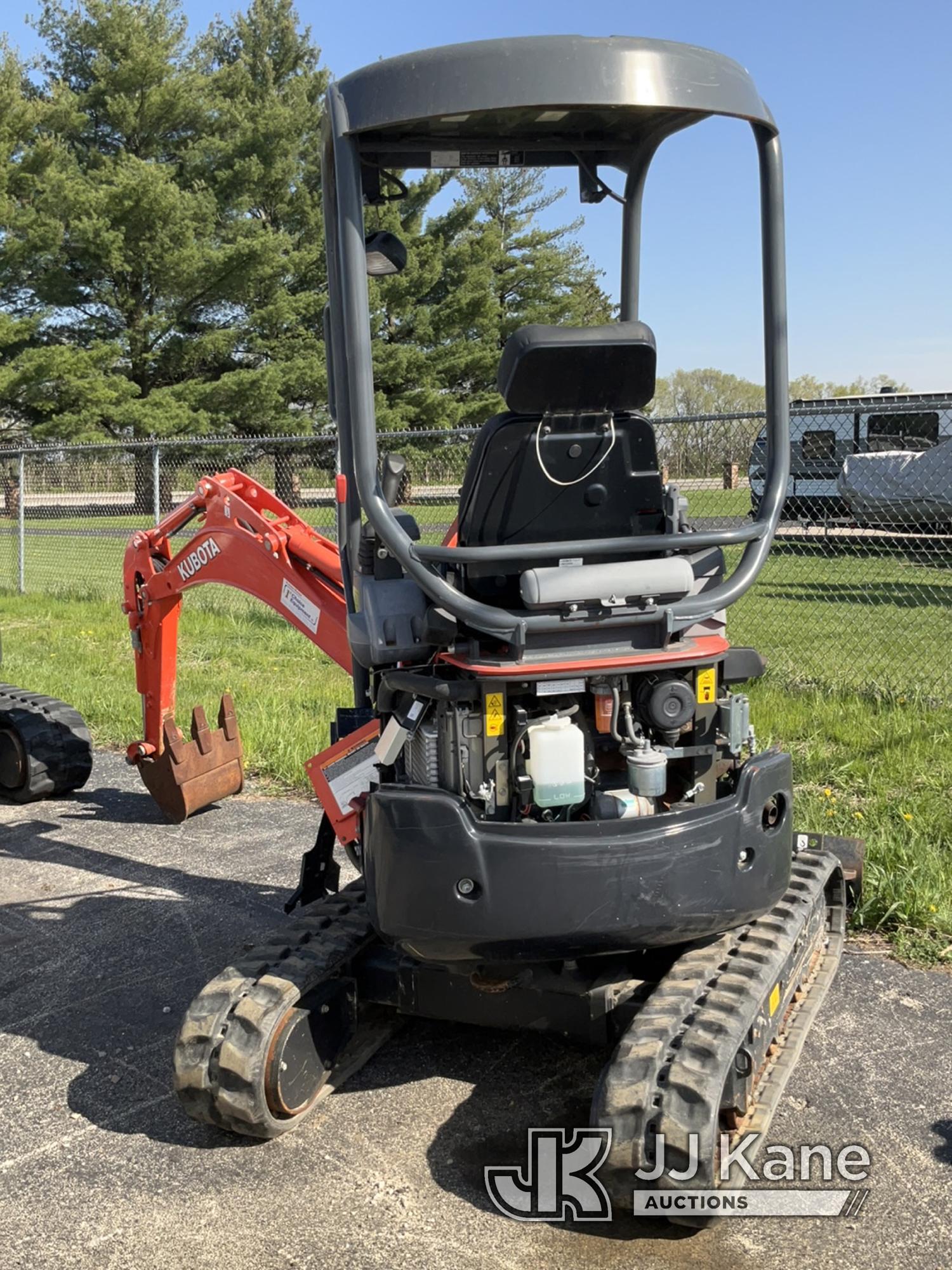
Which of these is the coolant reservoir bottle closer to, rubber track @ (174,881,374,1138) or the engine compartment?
the engine compartment

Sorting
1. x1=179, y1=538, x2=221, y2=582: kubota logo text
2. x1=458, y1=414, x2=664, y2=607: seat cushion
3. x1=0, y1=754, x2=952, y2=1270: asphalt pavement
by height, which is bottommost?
x1=0, y1=754, x2=952, y2=1270: asphalt pavement

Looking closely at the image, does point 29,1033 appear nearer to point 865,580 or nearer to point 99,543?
point 865,580

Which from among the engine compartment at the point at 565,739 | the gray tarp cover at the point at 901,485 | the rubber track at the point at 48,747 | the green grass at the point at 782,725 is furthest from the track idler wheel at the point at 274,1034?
the gray tarp cover at the point at 901,485

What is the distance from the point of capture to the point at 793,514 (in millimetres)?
17047

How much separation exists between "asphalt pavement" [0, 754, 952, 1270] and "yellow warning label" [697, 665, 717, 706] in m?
1.25

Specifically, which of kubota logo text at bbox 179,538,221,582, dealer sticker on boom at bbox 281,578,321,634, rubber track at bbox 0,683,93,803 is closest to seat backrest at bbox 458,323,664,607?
dealer sticker on boom at bbox 281,578,321,634

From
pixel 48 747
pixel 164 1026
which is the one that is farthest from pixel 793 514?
pixel 164 1026

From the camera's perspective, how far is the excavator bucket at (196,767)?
6617mm

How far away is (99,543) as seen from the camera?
62.8ft

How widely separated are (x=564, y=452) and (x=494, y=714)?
73cm

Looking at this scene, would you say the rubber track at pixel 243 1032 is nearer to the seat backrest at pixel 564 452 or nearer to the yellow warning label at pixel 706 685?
the seat backrest at pixel 564 452

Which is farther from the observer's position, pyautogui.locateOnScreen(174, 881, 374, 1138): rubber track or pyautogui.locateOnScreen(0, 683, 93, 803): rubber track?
pyautogui.locateOnScreen(0, 683, 93, 803): rubber track

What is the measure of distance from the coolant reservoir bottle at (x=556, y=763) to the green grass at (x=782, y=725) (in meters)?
2.16

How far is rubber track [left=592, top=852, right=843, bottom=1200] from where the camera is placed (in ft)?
9.95
